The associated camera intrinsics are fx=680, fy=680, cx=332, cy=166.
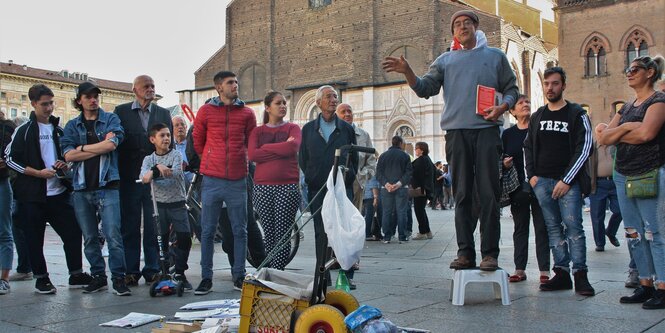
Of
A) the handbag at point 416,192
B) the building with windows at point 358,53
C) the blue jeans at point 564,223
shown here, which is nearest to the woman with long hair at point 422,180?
the handbag at point 416,192

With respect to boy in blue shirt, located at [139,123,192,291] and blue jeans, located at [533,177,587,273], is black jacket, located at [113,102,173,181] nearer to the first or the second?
boy in blue shirt, located at [139,123,192,291]

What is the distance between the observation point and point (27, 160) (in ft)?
22.4

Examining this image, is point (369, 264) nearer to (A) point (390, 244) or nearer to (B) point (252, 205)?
(B) point (252, 205)

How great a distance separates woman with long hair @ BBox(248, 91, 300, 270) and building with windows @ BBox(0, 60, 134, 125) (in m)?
67.9

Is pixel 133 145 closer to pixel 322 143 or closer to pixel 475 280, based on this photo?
pixel 322 143

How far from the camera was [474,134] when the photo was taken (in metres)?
5.38

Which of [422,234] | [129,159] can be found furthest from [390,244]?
[129,159]

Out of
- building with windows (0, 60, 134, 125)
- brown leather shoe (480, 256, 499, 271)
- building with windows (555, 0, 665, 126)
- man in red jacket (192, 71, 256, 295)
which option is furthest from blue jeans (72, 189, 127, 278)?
building with windows (0, 60, 134, 125)

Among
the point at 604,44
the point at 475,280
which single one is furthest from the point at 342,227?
the point at 604,44

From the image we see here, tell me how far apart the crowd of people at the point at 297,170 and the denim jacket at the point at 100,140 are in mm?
13

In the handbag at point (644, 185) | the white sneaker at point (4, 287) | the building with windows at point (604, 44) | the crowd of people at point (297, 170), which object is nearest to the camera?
the handbag at point (644, 185)

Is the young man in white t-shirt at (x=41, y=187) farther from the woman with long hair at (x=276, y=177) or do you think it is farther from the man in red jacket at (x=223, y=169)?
the woman with long hair at (x=276, y=177)

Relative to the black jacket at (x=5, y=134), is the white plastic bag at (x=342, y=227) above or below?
below

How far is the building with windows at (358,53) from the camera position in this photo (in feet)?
141
